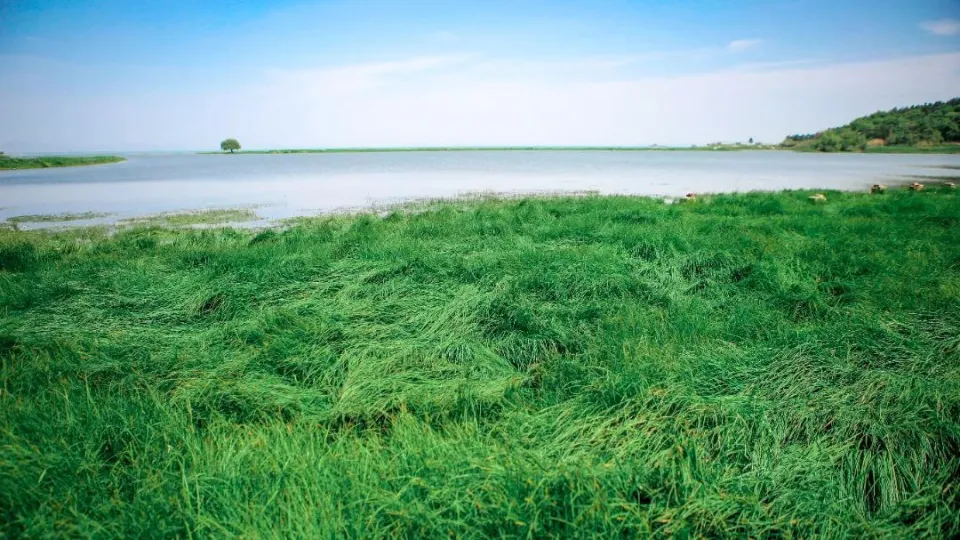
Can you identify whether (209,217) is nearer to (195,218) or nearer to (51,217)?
(195,218)

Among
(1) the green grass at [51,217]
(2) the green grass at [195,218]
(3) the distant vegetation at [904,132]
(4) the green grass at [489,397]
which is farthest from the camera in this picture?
(3) the distant vegetation at [904,132]

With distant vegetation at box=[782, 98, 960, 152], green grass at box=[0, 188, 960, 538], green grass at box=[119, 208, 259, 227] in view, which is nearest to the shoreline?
green grass at box=[119, 208, 259, 227]

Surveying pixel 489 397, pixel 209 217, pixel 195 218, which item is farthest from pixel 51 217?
pixel 489 397

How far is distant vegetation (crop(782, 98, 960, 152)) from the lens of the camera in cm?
6031

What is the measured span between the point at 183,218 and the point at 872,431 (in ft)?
55.2

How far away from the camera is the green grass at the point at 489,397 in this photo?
1.97 meters

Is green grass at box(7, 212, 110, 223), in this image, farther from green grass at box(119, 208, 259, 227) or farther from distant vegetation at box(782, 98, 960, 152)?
distant vegetation at box(782, 98, 960, 152)

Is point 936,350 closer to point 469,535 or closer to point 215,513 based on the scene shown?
point 469,535

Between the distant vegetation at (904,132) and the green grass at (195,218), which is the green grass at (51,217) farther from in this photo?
the distant vegetation at (904,132)

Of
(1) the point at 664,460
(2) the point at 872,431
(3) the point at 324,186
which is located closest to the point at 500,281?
(1) the point at 664,460

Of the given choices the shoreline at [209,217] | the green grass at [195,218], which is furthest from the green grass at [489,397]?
the green grass at [195,218]

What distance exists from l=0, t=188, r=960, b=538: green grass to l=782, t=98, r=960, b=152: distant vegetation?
8033 centimetres

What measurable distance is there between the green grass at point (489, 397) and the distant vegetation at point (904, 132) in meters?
80.3

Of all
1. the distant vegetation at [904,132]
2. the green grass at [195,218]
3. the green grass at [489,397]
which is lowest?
the green grass at [489,397]
